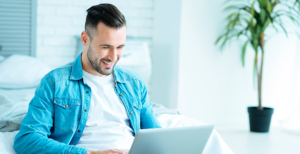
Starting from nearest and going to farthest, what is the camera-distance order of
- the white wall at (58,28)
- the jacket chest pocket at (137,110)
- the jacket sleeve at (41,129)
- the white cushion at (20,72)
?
1. the jacket sleeve at (41,129)
2. the jacket chest pocket at (137,110)
3. the white cushion at (20,72)
4. the white wall at (58,28)

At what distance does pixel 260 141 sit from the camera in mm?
2918

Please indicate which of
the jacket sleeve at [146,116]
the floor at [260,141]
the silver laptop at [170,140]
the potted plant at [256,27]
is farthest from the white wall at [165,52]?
the silver laptop at [170,140]

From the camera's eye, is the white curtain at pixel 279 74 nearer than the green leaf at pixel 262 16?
No

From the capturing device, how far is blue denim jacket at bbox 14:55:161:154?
43.4 inches

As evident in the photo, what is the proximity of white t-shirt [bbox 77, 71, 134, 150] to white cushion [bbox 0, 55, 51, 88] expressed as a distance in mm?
1483

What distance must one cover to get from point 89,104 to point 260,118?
2.35 metres

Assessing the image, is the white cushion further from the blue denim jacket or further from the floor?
the floor

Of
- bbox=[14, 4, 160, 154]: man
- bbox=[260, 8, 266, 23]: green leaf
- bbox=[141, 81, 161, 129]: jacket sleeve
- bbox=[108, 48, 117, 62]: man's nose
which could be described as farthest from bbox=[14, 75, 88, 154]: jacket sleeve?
bbox=[260, 8, 266, 23]: green leaf

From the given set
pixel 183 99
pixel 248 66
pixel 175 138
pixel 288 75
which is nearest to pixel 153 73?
pixel 183 99

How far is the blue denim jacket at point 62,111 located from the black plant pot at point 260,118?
6.79 feet

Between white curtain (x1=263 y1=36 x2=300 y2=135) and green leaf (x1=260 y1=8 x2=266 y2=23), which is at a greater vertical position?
green leaf (x1=260 y1=8 x2=266 y2=23)

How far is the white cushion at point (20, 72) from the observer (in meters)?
2.58

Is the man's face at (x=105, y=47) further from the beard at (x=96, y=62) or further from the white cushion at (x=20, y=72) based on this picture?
the white cushion at (x=20, y=72)

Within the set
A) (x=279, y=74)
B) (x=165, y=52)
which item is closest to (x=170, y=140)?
(x=165, y=52)
